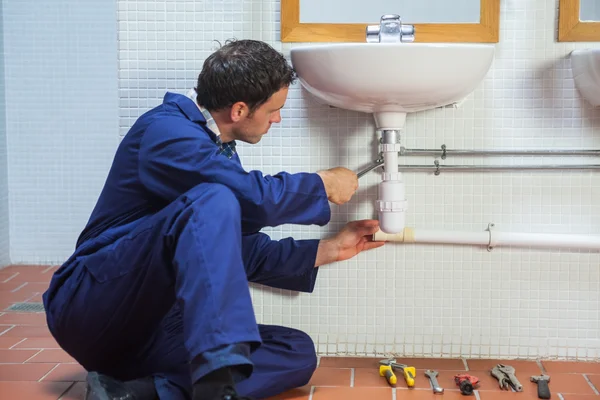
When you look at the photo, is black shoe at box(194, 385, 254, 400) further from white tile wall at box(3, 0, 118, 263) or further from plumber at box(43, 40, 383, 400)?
white tile wall at box(3, 0, 118, 263)

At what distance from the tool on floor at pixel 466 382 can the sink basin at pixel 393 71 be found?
0.71 meters

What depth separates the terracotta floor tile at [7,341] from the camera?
2.42 m

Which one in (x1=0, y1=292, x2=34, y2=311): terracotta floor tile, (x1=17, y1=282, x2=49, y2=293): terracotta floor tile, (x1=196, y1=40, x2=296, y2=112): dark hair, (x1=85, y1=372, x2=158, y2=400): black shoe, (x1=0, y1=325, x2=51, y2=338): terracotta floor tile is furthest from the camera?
(x1=17, y1=282, x2=49, y2=293): terracotta floor tile

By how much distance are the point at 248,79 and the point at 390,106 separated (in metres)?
0.43

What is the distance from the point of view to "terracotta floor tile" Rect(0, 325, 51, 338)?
2.56 m

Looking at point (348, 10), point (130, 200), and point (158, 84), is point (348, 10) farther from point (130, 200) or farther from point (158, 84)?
point (130, 200)

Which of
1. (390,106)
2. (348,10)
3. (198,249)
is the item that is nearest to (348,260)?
(390,106)

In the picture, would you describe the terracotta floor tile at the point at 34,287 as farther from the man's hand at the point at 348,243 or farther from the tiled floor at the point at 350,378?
the man's hand at the point at 348,243

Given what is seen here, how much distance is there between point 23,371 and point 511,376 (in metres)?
1.31

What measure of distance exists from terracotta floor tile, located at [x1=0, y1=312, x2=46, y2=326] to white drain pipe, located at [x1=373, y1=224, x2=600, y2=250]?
127 centimetres

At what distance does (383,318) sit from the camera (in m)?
2.34

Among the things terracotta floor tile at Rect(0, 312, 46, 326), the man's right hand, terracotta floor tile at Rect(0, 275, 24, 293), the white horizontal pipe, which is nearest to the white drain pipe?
the white horizontal pipe

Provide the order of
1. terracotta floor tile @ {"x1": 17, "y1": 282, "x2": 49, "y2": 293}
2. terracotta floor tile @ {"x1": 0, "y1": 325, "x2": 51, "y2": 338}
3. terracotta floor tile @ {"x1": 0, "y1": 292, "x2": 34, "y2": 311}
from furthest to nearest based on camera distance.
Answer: terracotta floor tile @ {"x1": 17, "y1": 282, "x2": 49, "y2": 293} → terracotta floor tile @ {"x1": 0, "y1": 292, "x2": 34, "y2": 311} → terracotta floor tile @ {"x1": 0, "y1": 325, "x2": 51, "y2": 338}

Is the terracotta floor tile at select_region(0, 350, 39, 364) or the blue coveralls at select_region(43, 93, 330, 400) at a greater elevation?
the blue coveralls at select_region(43, 93, 330, 400)
